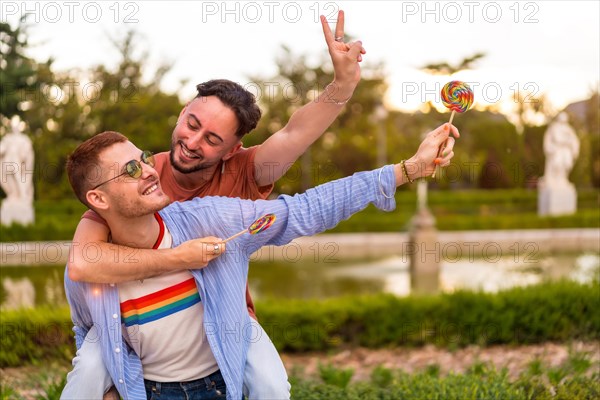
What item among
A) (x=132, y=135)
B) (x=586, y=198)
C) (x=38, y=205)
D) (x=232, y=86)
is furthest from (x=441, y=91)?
(x=586, y=198)

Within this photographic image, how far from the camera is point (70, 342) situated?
550 cm

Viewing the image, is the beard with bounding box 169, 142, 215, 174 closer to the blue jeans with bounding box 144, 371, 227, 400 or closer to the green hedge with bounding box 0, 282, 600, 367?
the blue jeans with bounding box 144, 371, 227, 400

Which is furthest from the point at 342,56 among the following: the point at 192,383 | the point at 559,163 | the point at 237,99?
the point at 559,163

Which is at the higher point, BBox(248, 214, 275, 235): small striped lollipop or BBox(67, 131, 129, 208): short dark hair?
BBox(67, 131, 129, 208): short dark hair

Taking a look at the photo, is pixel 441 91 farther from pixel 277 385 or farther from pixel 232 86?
pixel 277 385

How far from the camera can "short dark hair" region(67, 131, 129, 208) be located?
2111 millimetres

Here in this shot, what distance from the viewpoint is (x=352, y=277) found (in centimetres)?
1041

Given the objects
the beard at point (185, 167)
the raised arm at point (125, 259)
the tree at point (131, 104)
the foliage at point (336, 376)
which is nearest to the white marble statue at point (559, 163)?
the tree at point (131, 104)

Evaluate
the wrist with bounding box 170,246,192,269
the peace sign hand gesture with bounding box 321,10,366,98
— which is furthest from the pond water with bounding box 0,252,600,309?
the wrist with bounding box 170,246,192,269

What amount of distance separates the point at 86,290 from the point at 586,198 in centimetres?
2200

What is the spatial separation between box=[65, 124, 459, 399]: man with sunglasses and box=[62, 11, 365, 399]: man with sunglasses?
0.21 feet

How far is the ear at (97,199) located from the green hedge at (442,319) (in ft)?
12.5

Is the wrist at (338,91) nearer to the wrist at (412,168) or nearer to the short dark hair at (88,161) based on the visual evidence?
the wrist at (412,168)

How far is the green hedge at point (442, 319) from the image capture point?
5.89 meters
